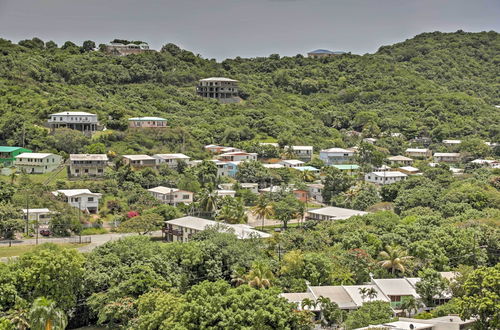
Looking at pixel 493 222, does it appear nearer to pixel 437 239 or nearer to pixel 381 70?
pixel 437 239

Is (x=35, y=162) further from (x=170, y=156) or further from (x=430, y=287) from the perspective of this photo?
(x=430, y=287)

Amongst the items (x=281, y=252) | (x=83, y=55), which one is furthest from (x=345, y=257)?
(x=83, y=55)

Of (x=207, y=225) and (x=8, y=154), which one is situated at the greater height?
(x=8, y=154)

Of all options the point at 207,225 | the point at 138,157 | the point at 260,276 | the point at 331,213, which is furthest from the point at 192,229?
the point at 138,157

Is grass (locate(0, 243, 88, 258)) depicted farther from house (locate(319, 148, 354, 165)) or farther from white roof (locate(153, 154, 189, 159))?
house (locate(319, 148, 354, 165))

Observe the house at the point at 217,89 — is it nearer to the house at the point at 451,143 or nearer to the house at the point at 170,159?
the house at the point at 451,143

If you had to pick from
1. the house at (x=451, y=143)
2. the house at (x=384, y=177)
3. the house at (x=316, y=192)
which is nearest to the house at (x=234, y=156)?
the house at (x=316, y=192)
